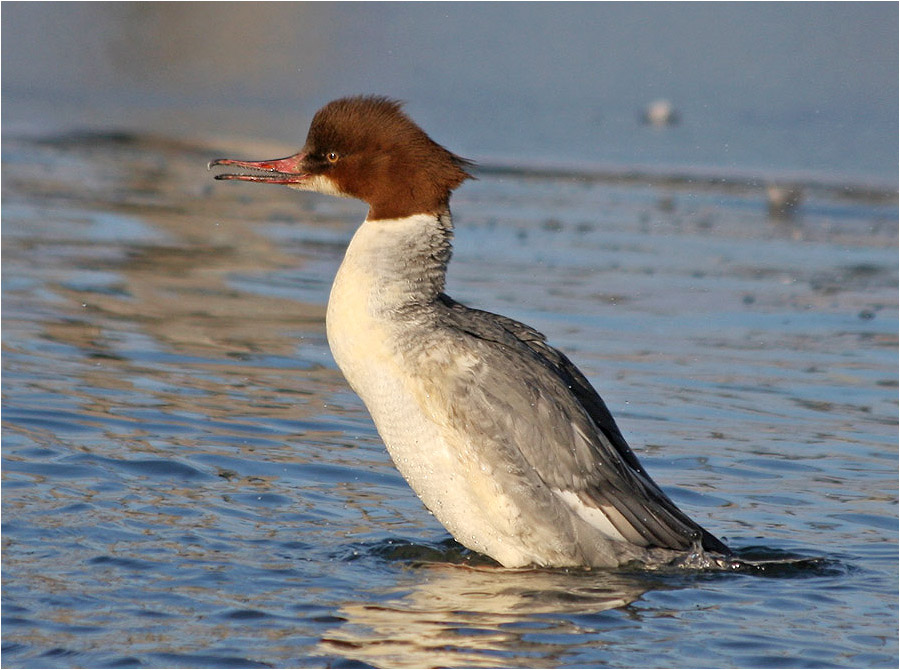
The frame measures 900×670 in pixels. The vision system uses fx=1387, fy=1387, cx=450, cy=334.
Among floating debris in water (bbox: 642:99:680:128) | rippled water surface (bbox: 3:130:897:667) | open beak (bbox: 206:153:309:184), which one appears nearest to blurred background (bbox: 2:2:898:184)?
floating debris in water (bbox: 642:99:680:128)

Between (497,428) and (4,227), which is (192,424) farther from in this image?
(4,227)

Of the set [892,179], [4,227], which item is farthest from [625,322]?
[892,179]

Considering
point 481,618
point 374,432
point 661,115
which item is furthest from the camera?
point 661,115

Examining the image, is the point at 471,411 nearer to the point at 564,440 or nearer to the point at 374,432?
the point at 564,440

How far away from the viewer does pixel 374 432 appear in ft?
22.6

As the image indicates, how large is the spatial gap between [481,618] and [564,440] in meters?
0.83

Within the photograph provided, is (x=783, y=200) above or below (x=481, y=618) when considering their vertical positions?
above

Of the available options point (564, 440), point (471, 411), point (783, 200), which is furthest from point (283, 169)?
point (783, 200)

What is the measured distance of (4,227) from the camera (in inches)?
412

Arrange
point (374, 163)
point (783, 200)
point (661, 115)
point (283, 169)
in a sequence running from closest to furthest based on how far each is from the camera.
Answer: point (374, 163)
point (283, 169)
point (783, 200)
point (661, 115)

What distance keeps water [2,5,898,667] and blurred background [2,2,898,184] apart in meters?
0.57

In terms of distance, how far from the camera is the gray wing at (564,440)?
5.13 m

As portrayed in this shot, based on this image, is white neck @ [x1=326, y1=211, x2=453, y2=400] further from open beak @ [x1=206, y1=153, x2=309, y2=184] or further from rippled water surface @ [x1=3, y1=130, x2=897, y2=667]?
rippled water surface @ [x1=3, y1=130, x2=897, y2=667]

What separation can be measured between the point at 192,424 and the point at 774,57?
12.3 meters
